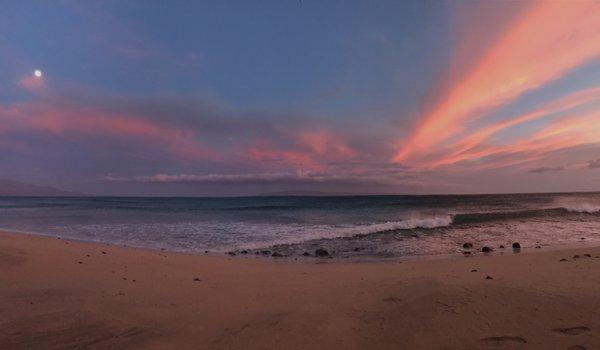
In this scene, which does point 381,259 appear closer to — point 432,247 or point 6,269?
point 432,247

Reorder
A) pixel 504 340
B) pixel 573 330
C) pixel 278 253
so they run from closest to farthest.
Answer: pixel 504 340 → pixel 573 330 → pixel 278 253

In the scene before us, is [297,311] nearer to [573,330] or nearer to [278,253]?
[573,330]

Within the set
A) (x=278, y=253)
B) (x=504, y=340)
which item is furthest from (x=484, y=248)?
(x=504, y=340)

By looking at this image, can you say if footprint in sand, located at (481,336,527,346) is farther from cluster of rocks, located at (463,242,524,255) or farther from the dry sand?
cluster of rocks, located at (463,242,524,255)

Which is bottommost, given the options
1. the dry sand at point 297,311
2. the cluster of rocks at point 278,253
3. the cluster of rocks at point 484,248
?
the cluster of rocks at point 278,253

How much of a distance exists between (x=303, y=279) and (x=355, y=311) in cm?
308

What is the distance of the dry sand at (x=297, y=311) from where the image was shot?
14.5 ft

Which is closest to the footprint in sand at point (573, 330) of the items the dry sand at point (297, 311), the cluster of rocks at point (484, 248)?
the dry sand at point (297, 311)

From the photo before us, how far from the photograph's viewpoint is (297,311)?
18.4 ft

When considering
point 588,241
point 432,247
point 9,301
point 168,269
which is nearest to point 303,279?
point 168,269

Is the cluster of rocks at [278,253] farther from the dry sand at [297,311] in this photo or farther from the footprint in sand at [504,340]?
the footprint in sand at [504,340]

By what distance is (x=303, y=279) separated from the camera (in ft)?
27.9

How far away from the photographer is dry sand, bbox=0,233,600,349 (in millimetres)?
4410

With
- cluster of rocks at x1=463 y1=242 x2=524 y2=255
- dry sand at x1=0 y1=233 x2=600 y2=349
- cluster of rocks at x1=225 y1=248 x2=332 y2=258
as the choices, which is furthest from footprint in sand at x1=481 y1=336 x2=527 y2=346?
cluster of rocks at x1=463 y1=242 x2=524 y2=255
